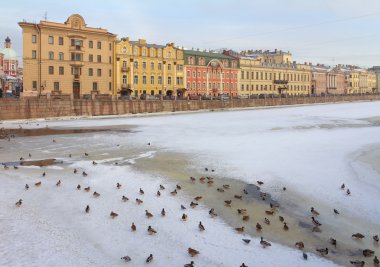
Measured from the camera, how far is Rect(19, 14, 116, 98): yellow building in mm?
57062

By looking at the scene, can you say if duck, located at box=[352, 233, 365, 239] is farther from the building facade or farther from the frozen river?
the building facade

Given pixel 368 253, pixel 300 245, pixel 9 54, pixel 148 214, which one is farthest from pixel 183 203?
pixel 9 54

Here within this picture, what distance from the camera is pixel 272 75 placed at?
100000mm

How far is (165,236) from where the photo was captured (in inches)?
331

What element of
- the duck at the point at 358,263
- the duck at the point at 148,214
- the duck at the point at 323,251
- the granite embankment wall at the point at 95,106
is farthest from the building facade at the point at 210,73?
the duck at the point at 358,263

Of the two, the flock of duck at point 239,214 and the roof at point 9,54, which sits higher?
the roof at point 9,54

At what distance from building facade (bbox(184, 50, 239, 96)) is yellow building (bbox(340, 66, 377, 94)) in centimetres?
6569

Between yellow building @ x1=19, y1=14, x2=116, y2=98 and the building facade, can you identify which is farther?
the building facade

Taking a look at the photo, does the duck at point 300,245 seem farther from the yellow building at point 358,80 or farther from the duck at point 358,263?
the yellow building at point 358,80

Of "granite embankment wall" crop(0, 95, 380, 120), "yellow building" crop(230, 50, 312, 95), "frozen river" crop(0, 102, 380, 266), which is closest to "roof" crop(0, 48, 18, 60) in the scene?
"yellow building" crop(230, 50, 312, 95)

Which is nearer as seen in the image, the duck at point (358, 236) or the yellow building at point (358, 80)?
the duck at point (358, 236)

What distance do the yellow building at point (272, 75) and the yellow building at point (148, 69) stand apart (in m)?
20.0

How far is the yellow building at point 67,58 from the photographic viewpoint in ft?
187

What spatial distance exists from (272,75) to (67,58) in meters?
55.4
